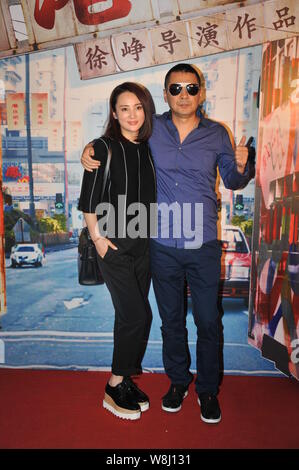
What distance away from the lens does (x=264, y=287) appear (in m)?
2.87

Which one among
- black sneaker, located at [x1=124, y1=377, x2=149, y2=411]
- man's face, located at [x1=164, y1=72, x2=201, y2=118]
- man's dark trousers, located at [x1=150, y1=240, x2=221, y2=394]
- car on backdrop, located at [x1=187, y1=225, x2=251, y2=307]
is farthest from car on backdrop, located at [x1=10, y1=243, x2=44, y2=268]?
man's face, located at [x1=164, y1=72, x2=201, y2=118]

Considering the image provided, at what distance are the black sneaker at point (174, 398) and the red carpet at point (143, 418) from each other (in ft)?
0.14

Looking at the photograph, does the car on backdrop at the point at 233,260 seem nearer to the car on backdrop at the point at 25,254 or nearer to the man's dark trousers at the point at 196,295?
the man's dark trousers at the point at 196,295

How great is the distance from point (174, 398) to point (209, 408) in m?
0.24

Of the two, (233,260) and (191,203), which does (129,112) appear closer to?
(191,203)

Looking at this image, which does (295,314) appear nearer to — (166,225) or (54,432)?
(166,225)

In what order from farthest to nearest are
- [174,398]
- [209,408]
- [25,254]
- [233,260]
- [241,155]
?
[25,254], [233,260], [174,398], [209,408], [241,155]

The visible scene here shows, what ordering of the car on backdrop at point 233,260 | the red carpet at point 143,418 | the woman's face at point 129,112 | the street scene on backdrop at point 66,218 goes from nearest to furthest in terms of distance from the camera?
1. the red carpet at point 143,418
2. the woman's face at point 129,112
3. the street scene on backdrop at point 66,218
4. the car on backdrop at point 233,260

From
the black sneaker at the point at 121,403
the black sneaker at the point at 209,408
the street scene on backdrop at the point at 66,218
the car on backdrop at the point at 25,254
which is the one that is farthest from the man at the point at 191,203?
the car on backdrop at the point at 25,254

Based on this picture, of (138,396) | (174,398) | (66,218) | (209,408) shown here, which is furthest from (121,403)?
(66,218)

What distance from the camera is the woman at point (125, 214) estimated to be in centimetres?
225

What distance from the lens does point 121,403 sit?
2383 mm

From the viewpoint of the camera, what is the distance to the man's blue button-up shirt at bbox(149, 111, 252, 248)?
7.64 ft
